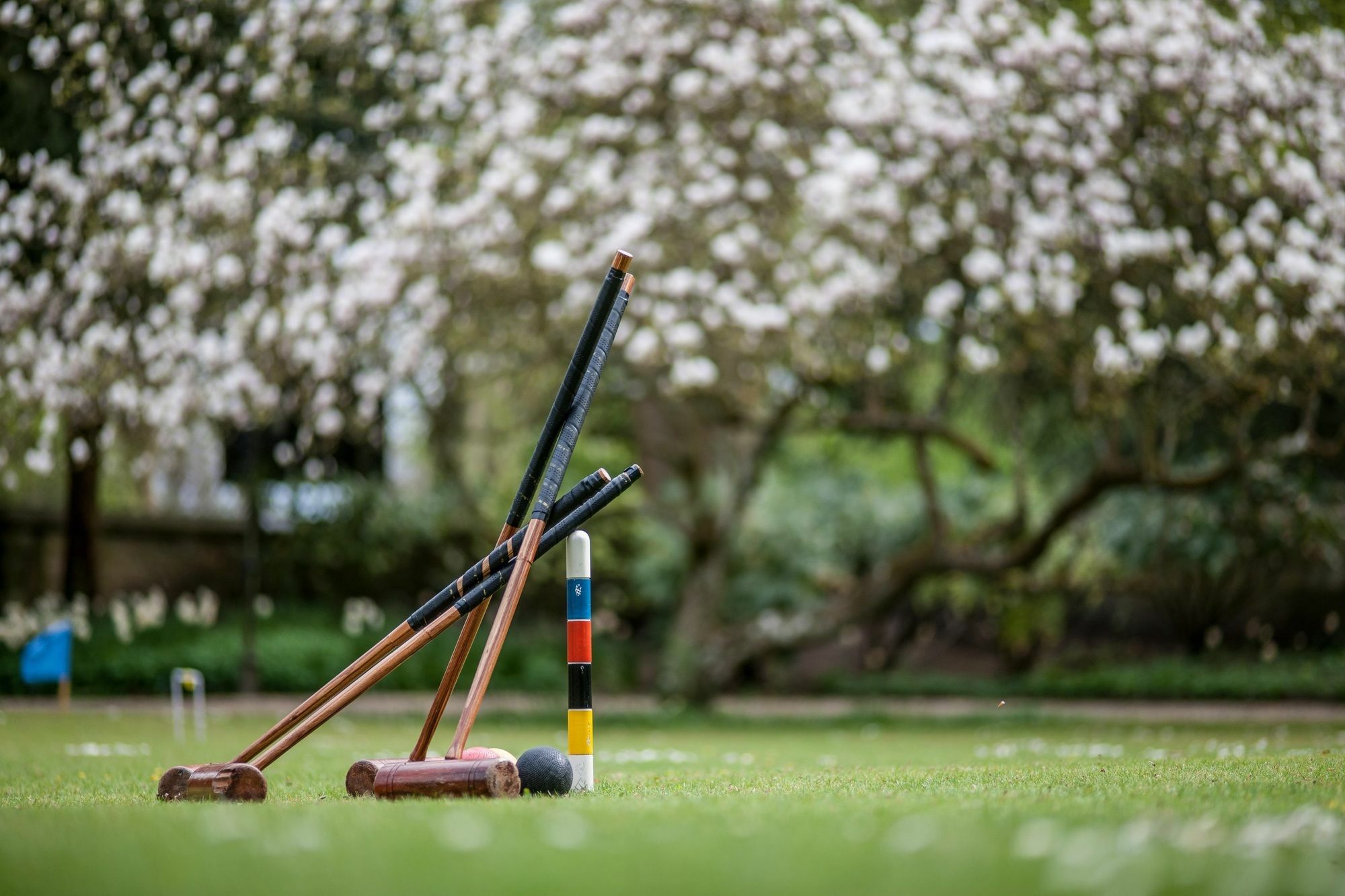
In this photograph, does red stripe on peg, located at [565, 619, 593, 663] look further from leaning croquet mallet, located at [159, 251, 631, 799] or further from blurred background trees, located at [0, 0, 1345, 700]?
blurred background trees, located at [0, 0, 1345, 700]

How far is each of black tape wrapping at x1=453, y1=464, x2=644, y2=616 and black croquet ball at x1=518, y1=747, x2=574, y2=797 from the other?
64cm

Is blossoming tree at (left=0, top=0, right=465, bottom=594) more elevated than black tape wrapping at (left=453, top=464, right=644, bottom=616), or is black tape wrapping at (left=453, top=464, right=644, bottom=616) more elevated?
blossoming tree at (left=0, top=0, right=465, bottom=594)

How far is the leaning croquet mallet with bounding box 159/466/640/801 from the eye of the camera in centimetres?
530

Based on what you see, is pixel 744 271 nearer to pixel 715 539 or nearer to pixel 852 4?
pixel 852 4

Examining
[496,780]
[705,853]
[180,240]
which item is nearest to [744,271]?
[180,240]

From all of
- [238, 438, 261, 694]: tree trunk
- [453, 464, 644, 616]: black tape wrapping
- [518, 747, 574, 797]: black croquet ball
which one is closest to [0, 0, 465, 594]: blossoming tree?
[238, 438, 261, 694]: tree trunk

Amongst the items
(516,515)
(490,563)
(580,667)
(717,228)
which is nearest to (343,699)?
(490,563)

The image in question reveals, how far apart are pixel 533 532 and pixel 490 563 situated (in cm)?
22

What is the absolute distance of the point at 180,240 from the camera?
504 inches

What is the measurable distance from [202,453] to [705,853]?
21327 millimetres

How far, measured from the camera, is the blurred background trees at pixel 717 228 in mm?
11875

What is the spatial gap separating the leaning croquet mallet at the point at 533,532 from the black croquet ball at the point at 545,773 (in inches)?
10.0

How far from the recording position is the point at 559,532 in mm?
5785

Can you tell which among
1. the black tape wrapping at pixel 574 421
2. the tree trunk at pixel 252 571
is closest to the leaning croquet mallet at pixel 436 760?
the black tape wrapping at pixel 574 421
